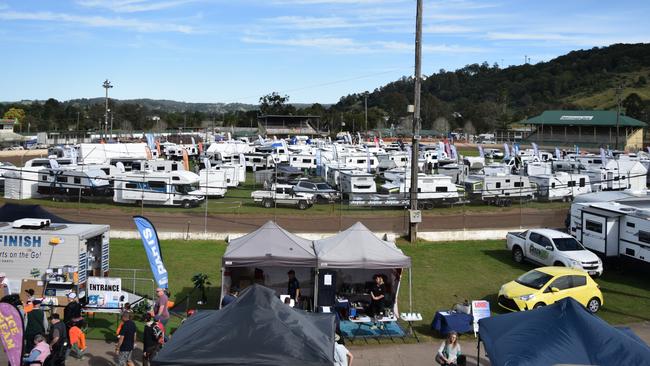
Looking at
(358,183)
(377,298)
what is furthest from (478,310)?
(358,183)

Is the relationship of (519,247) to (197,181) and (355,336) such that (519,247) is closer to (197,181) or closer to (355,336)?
(355,336)

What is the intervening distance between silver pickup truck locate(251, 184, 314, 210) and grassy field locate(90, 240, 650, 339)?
919cm

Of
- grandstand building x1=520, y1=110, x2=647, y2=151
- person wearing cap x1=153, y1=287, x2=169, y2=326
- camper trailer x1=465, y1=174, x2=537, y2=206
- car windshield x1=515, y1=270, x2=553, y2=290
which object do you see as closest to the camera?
person wearing cap x1=153, y1=287, x2=169, y2=326

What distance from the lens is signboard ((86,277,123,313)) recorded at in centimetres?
1510

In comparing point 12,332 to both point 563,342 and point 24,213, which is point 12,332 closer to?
point 24,213

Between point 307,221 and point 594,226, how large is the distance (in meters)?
13.4

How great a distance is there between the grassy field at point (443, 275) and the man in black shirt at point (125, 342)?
287cm

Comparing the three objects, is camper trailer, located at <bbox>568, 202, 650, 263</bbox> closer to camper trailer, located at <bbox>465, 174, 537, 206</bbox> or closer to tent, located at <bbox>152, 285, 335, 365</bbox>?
camper trailer, located at <bbox>465, 174, 537, 206</bbox>

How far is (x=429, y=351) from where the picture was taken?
14.2 m

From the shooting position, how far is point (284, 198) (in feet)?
112

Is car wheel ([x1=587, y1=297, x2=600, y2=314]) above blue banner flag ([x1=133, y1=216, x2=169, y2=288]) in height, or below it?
below

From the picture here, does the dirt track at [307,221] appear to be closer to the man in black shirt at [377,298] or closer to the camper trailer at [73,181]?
the camper trailer at [73,181]

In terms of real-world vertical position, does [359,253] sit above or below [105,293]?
above

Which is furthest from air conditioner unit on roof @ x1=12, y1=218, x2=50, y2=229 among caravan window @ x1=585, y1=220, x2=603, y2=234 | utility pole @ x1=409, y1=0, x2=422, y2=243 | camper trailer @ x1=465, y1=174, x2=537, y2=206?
camper trailer @ x1=465, y1=174, x2=537, y2=206
